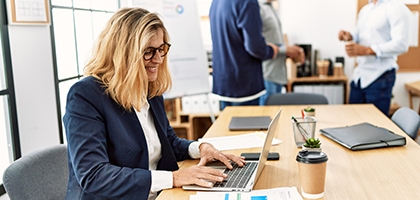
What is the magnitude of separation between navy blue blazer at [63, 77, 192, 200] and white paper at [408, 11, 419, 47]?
3.88 metres

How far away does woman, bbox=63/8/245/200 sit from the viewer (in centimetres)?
137

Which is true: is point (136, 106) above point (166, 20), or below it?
below

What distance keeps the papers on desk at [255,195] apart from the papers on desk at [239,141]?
22.5 inches

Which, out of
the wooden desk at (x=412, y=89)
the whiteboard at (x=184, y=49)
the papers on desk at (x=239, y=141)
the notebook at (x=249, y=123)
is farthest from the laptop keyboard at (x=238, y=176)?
the wooden desk at (x=412, y=89)

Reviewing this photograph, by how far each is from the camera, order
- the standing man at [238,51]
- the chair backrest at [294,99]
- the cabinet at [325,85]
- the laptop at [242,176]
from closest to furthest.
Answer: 1. the laptop at [242,176]
2. the standing man at [238,51]
3. the chair backrest at [294,99]
4. the cabinet at [325,85]

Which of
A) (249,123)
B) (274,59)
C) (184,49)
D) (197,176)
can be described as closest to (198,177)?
(197,176)

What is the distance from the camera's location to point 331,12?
475cm

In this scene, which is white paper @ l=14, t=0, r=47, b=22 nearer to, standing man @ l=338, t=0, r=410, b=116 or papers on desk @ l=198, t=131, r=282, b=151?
papers on desk @ l=198, t=131, r=282, b=151

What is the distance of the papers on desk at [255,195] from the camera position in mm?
1301

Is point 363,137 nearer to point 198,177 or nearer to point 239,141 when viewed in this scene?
point 239,141

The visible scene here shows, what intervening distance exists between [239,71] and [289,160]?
1441 mm

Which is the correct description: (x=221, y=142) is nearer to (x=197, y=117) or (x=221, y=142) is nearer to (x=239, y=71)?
(x=239, y=71)

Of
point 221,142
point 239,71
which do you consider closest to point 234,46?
point 239,71

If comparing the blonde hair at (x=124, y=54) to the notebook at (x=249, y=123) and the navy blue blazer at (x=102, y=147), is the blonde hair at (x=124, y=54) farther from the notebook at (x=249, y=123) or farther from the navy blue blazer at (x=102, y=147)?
the notebook at (x=249, y=123)
